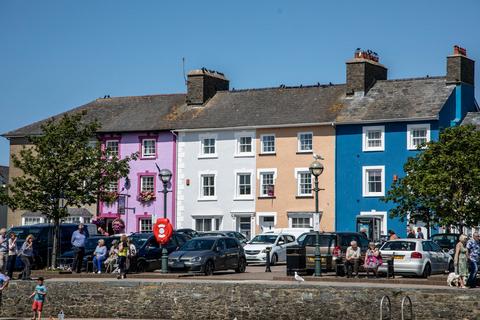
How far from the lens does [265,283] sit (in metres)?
32.3

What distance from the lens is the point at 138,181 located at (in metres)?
62.5

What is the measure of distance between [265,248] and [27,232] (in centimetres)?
1011

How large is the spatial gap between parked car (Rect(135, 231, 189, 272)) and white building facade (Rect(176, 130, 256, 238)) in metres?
20.0

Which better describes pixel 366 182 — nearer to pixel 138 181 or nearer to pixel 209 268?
pixel 138 181

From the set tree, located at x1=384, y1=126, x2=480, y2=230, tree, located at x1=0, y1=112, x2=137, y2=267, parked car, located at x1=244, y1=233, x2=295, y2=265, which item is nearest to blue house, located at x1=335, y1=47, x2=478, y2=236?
tree, located at x1=384, y1=126, x2=480, y2=230

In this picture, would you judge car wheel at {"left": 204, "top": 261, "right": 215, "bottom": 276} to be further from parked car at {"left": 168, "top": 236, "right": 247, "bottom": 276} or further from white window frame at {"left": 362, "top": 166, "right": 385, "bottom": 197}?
white window frame at {"left": 362, "top": 166, "right": 385, "bottom": 197}

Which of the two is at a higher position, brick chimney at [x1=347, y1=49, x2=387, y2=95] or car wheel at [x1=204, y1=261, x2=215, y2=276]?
brick chimney at [x1=347, y1=49, x2=387, y2=95]

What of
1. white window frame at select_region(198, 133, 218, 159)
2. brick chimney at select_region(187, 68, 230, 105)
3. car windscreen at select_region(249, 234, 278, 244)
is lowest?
car windscreen at select_region(249, 234, 278, 244)

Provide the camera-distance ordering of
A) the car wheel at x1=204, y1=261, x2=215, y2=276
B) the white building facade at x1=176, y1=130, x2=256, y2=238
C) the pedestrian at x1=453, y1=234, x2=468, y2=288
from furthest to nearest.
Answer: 1. the white building facade at x1=176, y1=130, x2=256, y2=238
2. the car wheel at x1=204, y1=261, x2=215, y2=276
3. the pedestrian at x1=453, y1=234, x2=468, y2=288

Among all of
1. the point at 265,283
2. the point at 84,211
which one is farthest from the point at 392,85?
the point at 265,283

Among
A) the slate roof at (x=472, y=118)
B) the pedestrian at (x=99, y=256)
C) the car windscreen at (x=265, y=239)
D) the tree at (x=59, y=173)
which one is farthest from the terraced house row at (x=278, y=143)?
the pedestrian at (x=99, y=256)

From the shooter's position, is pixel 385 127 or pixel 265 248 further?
pixel 385 127

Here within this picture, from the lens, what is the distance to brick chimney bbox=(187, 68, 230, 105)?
63.8 m

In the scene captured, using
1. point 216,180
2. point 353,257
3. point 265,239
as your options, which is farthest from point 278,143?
point 353,257
